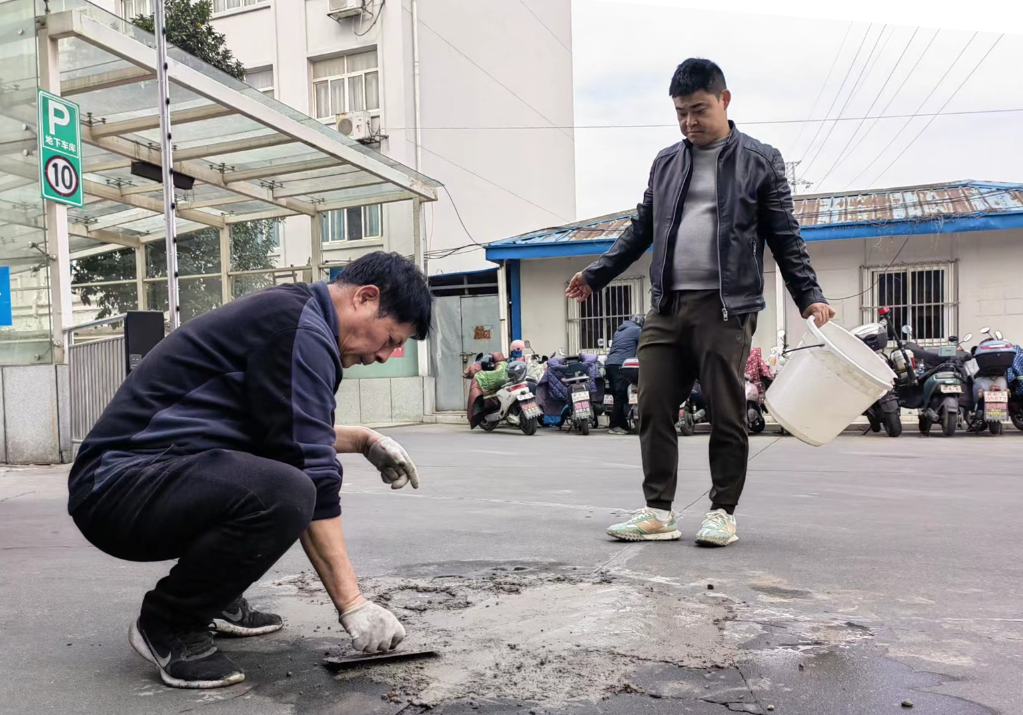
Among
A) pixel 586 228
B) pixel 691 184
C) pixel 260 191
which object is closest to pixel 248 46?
pixel 260 191

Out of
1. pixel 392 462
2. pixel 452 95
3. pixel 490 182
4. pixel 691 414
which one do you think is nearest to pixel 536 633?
pixel 392 462

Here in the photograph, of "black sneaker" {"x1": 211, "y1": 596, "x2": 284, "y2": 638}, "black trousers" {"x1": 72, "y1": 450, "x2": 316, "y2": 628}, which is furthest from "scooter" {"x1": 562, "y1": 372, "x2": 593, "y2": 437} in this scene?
"black trousers" {"x1": 72, "y1": 450, "x2": 316, "y2": 628}

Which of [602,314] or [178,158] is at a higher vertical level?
[178,158]

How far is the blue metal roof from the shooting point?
1205 cm

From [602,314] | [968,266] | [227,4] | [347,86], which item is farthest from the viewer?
[227,4]

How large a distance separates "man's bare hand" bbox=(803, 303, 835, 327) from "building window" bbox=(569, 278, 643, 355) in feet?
35.3

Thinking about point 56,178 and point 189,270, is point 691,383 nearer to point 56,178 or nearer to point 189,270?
point 56,178

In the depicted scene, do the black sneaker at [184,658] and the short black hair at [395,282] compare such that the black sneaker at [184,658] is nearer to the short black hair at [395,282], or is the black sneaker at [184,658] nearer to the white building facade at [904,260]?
the short black hair at [395,282]

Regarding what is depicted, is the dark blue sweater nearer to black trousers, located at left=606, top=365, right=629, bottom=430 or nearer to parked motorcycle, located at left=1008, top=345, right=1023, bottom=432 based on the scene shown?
black trousers, located at left=606, top=365, right=629, bottom=430

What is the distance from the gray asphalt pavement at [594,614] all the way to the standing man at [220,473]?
0.18 meters

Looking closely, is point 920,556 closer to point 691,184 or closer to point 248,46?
point 691,184

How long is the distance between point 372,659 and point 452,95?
61.6ft

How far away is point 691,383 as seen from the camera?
3795 millimetres

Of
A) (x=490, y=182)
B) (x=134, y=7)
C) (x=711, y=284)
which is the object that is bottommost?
(x=711, y=284)
